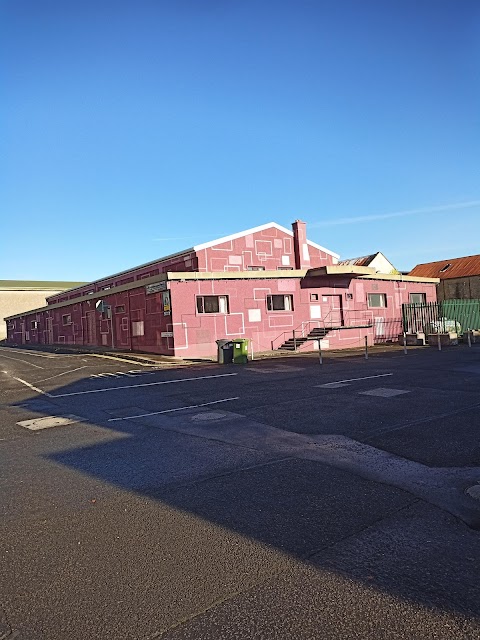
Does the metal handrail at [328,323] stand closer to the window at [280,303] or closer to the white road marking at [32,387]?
the window at [280,303]

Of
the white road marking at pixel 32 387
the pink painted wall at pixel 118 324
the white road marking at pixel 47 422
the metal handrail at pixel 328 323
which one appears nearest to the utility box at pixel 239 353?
the pink painted wall at pixel 118 324

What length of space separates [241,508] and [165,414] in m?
5.62

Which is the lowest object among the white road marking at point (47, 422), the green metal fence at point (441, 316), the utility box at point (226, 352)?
the white road marking at point (47, 422)

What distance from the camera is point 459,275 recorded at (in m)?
56.4

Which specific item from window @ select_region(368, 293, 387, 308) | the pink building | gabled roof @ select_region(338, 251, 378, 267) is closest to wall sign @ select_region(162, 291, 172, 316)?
the pink building

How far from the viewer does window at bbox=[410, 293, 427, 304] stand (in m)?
35.2

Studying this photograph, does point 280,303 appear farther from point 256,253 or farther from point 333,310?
point 256,253

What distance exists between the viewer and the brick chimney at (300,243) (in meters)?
32.4

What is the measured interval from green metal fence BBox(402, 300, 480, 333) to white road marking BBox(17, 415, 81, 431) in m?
26.3

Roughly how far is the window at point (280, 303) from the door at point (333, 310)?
2.52m

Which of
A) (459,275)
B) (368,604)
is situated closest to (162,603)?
(368,604)

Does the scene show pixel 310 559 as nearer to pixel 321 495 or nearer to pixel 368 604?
pixel 368 604

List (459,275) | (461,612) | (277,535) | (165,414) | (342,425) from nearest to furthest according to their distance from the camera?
1. (461,612)
2. (277,535)
3. (342,425)
4. (165,414)
5. (459,275)

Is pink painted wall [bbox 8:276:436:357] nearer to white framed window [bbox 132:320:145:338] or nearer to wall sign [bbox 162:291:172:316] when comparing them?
white framed window [bbox 132:320:145:338]
